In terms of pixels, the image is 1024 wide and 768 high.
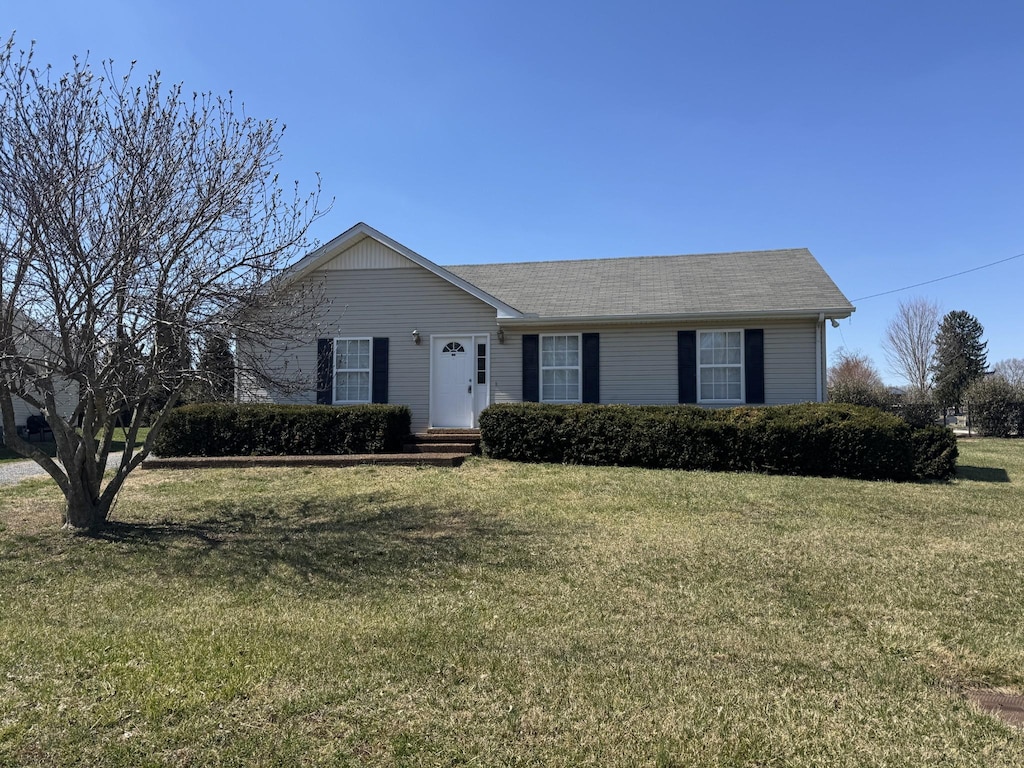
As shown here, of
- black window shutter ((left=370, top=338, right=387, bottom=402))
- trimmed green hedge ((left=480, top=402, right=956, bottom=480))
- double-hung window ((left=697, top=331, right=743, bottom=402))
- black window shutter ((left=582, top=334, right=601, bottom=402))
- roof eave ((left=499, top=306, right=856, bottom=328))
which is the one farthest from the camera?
black window shutter ((left=370, top=338, right=387, bottom=402))

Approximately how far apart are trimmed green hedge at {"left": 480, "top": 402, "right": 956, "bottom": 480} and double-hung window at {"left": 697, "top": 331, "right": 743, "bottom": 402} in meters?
2.16

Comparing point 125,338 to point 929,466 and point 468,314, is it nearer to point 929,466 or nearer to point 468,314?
point 468,314

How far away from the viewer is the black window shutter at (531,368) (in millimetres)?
14586

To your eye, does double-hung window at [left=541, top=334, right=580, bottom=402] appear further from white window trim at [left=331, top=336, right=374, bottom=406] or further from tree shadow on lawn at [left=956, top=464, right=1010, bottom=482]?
tree shadow on lawn at [left=956, top=464, right=1010, bottom=482]

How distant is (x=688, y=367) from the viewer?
1410 centimetres

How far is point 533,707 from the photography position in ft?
10.7

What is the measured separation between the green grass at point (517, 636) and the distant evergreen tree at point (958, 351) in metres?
38.0

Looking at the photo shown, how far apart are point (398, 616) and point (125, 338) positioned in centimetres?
429

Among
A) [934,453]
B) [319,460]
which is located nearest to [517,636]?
[319,460]

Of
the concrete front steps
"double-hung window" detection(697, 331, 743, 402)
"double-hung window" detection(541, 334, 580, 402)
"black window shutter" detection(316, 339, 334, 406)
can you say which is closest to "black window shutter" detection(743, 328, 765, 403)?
"double-hung window" detection(697, 331, 743, 402)

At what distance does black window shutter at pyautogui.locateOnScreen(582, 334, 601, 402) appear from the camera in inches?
568

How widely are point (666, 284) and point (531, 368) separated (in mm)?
3941

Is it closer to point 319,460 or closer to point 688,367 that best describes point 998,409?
point 688,367

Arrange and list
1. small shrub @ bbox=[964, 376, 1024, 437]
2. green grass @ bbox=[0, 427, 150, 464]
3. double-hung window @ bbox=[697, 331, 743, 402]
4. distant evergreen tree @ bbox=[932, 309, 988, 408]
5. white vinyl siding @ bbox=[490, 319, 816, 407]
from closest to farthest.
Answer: white vinyl siding @ bbox=[490, 319, 816, 407] < double-hung window @ bbox=[697, 331, 743, 402] < green grass @ bbox=[0, 427, 150, 464] < small shrub @ bbox=[964, 376, 1024, 437] < distant evergreen tree @ bbox=[932, 309, 988, 408]
